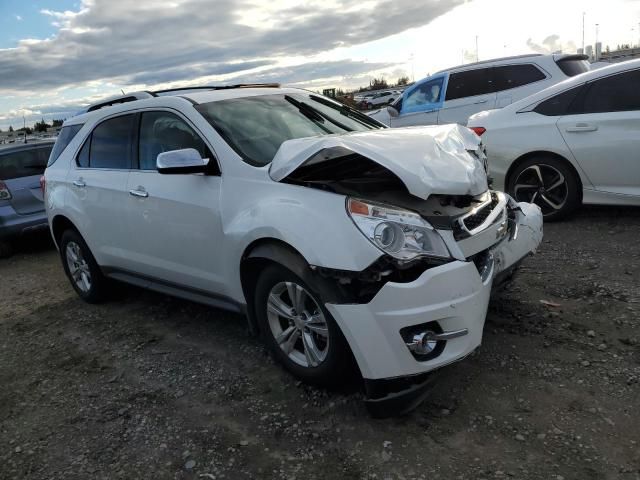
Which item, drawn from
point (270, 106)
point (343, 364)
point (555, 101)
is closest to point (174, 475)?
point (343, 364)

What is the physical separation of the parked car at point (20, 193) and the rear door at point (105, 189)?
138 inches

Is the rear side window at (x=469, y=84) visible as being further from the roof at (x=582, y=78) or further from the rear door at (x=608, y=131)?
the rear door at (x=608, y=131)

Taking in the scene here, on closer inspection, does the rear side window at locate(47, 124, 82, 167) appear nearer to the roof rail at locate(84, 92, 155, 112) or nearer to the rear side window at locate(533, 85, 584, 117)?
the roof rail at locate(84, 92, 155, 112)

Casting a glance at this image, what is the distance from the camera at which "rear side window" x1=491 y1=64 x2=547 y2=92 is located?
29.0 ft

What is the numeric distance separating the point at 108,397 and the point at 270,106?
2.30 m

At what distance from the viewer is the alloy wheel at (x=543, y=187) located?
6000 millimetres

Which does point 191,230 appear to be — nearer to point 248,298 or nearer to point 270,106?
point 248,298

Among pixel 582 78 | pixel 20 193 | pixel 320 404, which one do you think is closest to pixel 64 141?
pixel 20 193

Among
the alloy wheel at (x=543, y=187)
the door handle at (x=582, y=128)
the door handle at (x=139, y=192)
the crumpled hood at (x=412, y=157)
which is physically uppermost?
the crumpled hood at (x=412, y=157)

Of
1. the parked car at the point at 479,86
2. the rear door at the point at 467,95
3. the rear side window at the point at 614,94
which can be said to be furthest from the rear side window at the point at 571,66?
the rear side window at the point at 614,94

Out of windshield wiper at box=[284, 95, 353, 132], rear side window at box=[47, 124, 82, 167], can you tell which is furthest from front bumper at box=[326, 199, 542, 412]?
rear side window at box=[47, 124, 82, 167]

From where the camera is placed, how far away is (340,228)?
9.21ft

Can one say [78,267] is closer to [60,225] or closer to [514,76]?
[60,225]

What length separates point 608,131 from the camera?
5598 mm
